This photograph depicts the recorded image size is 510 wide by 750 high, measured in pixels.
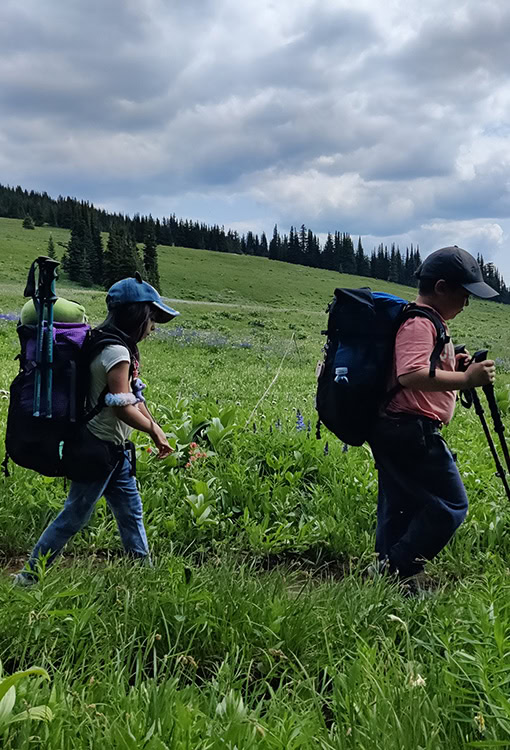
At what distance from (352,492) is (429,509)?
1.61m

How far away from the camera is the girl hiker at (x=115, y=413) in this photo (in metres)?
3.18

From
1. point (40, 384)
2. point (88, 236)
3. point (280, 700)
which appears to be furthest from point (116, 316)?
point (88, 236)

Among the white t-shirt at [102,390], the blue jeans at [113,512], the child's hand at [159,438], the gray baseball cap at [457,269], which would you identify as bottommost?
the blue jeans at [113,512]

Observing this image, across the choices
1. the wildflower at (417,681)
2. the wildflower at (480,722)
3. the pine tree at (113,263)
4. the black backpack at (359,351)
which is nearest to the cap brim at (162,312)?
the black backpack at (359,351)

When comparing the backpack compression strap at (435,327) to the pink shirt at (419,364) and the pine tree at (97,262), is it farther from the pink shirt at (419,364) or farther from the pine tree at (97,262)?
the pine tree at (97,262)

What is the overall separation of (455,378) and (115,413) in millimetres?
2044

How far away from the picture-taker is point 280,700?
2.01m

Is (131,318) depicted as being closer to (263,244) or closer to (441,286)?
(441,286)

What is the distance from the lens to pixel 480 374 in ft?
9.41

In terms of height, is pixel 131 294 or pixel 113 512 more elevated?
pixel 131 294

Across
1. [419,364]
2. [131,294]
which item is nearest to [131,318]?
[131,294]

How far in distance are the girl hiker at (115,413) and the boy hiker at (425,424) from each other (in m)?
1.52

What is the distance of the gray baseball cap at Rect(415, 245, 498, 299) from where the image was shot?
3.08 meters

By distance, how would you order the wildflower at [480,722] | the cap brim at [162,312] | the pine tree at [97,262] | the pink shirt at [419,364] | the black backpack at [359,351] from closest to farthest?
the wildflower at [480,722]
the pink shirt at [419,364]
the black backpack at [359,351]
the cap brim at [162,312]
the pine tree at [97,262]
